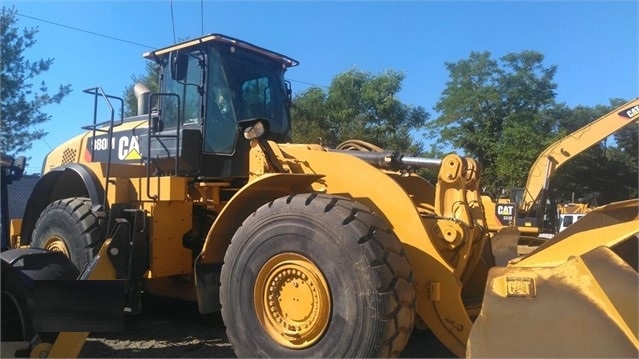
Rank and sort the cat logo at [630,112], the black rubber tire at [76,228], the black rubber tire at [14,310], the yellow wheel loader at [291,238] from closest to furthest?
the yellow wheel loader at [291,238] < the black rubber tire at [14,310] < the black rubber tire at [76,228] < the cat logo at [630,112]

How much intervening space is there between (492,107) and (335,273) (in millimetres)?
28907

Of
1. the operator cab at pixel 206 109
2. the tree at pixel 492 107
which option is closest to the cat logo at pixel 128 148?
the operator cab at pixel 206 109

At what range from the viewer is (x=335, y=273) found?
3746 mm

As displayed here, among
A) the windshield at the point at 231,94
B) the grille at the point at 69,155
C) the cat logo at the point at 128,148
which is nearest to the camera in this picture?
the windshield at the point at 231,94

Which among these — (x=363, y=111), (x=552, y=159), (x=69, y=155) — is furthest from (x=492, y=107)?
(x=69, y=155)

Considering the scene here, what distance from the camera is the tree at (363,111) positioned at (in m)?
21.4

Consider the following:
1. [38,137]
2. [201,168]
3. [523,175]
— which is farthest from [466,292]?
[523,175]

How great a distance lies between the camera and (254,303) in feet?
13.5

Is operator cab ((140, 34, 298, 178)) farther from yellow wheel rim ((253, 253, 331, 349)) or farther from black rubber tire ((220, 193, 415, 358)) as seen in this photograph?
yellow wheel rim ((253, 253, 331, 349))

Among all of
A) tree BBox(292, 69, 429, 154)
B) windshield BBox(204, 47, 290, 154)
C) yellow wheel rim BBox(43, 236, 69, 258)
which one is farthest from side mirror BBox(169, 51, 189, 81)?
tree BBox(292, 69, 429, 154)

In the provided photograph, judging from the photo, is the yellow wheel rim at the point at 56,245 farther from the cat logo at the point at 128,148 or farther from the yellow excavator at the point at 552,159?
the yellow excavator at the point at 552,159

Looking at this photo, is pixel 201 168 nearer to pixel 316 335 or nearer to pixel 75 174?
pixel 75 174

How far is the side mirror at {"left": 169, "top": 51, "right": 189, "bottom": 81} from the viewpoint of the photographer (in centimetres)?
588

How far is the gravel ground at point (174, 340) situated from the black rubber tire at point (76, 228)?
2.77 ft
